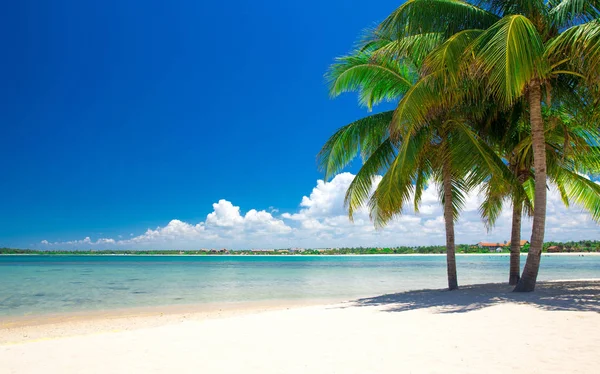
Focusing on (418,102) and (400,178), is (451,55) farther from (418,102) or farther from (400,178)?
(400,178)

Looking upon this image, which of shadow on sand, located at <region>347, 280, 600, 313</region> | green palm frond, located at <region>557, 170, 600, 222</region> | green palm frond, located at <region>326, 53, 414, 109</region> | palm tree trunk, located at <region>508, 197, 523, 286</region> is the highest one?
green palm frond, located at <region>326, 53, 414, 109</region>

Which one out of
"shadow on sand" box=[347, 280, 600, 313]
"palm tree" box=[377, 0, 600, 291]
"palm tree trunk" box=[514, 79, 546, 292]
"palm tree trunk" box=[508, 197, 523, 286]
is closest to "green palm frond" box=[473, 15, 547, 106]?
"palm tree" box=[377, 0, 600, 291]

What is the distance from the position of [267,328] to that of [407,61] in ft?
26.9

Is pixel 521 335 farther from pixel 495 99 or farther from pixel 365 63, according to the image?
pixel 365 63

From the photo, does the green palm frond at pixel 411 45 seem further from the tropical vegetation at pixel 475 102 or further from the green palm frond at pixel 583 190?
the green palm frond at pixel 583 190

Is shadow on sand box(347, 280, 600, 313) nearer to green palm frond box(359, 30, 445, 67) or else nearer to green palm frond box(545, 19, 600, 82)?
green palm frond box(545, 19, 600, 82)

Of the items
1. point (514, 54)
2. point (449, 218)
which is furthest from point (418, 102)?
point (449, 218)

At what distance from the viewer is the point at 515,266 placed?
38.6 feet

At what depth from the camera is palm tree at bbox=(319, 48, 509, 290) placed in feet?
32.2

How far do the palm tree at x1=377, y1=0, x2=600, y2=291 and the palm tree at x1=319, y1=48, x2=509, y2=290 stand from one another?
968 millimetres

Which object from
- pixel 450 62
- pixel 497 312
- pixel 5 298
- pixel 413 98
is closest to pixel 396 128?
pixel 413 98

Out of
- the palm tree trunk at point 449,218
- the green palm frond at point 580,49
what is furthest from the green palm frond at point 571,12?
the palm tree trunk at point 449,218

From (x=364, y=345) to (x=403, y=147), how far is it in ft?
20.4

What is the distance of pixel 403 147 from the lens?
10344 mm
